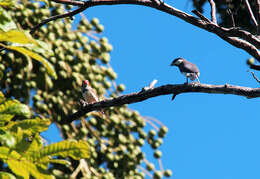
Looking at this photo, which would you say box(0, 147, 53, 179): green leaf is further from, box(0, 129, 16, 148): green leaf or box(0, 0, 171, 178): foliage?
box(0, 0, 171, 178): foliage

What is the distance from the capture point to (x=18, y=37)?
61.4 inches

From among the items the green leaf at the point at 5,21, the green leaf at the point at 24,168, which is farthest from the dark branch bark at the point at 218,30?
the green leaf at the point at 24,168

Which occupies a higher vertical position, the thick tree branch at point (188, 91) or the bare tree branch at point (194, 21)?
the bare tree branch at point (194, 21)

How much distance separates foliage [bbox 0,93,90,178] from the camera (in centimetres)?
158

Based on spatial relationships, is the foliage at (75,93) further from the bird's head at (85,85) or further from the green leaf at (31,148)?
the green leaf at (31,148)

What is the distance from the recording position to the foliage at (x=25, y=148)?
1.58 m

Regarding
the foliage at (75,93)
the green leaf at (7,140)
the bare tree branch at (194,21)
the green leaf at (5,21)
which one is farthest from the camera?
the foliage at (75,93)

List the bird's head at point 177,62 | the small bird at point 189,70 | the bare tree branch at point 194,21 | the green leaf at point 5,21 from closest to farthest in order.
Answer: the green leaf at point 5,21, the bare tree branch at point 194,21, the small bird at point 189,70, the bird's head at point 177,62

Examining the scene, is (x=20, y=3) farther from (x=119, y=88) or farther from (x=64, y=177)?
(x=64, y=177)

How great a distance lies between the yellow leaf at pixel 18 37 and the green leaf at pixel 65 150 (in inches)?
15.7

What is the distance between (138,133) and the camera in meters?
5.34

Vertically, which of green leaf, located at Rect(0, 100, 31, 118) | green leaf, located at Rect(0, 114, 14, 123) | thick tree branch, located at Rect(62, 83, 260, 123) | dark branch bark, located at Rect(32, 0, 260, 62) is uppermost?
dark branch bark, located at Rect(32, 0, 260, 62)

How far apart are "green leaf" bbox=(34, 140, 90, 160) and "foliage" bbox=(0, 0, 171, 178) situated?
2.76 meters

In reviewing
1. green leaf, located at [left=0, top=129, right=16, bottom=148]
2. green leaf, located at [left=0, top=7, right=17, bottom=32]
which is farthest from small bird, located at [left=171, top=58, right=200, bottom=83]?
green leaf, located at [left=0, top=129, right=16, bottom=148]
